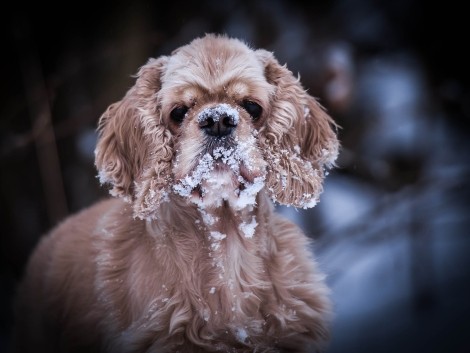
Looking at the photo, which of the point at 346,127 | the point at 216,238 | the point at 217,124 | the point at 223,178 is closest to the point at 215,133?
the point at 217,124

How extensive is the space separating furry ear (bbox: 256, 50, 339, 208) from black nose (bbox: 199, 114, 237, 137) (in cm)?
25

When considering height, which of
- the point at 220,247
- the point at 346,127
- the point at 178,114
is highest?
the point at 346,127

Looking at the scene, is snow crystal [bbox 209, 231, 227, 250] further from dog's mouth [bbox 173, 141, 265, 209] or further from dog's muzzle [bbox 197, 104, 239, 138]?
dog's muzzle [bbox 197, 104, 239, 138]

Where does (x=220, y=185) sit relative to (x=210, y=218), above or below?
above

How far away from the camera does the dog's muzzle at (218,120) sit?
203 cm

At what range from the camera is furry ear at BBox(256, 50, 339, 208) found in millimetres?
2297

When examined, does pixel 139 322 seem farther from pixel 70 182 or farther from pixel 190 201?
pixel 70 182

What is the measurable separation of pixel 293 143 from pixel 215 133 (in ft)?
1.53

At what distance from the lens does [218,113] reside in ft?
6.66

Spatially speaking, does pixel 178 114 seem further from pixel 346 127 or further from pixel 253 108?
pixel 346 127

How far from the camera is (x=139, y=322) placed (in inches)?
89.1

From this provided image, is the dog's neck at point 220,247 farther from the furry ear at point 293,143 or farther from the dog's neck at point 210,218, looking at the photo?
the furry ear at point 293,143

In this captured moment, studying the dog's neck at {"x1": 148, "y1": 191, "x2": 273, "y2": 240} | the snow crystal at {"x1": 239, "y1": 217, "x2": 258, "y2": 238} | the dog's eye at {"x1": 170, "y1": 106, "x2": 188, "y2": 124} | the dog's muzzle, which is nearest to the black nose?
the dog's muzzle

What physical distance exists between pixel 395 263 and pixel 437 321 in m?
0.93
